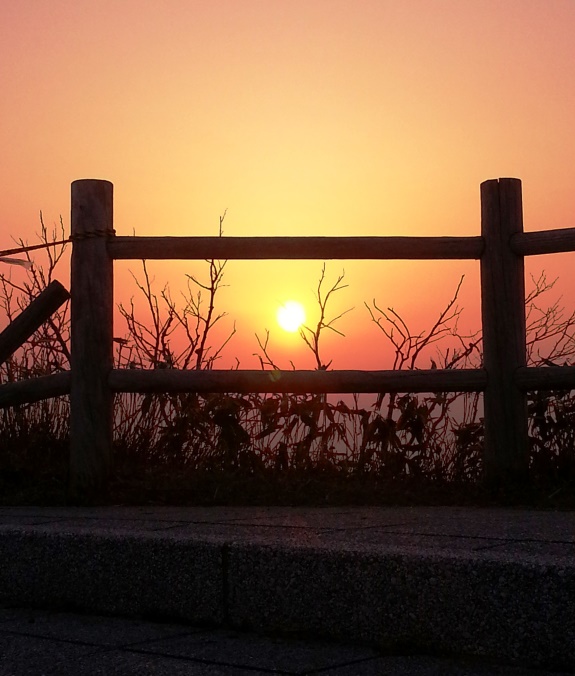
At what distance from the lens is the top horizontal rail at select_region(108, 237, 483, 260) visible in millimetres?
4773

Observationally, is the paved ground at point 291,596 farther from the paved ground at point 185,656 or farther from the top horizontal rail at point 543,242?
the top horizontal rail at point 543,242

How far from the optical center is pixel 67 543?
326 centimetres

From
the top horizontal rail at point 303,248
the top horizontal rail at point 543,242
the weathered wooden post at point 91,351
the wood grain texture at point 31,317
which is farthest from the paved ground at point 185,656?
the top horizontal rail at point 543,242

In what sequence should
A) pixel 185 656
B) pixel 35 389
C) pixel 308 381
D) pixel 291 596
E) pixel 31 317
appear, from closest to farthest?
pixel 185 656 < pixel 291 596 < pixel 308 381 < pixel 35 389 < pixel 31 317

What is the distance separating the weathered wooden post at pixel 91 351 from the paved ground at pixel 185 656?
179 centimetres

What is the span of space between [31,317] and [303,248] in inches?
62.1

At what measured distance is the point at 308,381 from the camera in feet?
15.2

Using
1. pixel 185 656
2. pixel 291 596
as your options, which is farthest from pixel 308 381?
pixel 185 656

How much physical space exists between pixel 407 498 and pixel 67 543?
179cm

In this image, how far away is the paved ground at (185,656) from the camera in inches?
94.3

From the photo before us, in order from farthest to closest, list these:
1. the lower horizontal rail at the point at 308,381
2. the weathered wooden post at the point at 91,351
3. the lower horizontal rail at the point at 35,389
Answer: the lower horizontal rail at the point at 35,389 → the weathered wooden post at the point at 91,351 → the lower horizontal rail at the point at 308,381

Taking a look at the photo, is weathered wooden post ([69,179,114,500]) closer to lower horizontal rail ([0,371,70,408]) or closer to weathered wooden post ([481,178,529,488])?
lower horizontal rail ([0,371,70,408])

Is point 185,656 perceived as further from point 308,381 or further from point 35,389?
point 35,389

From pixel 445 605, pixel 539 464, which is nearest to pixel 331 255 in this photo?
pixel 539 464
